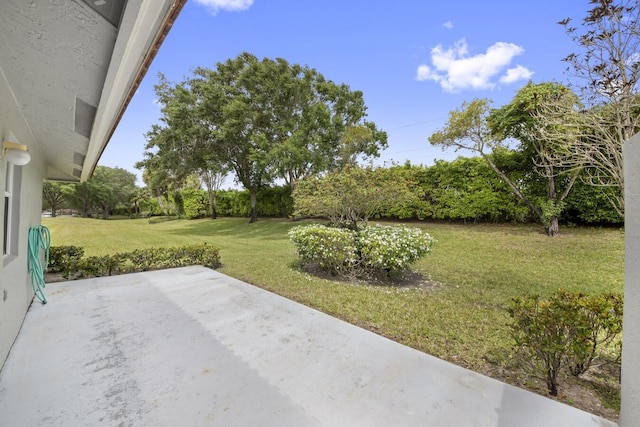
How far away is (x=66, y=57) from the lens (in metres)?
1.76

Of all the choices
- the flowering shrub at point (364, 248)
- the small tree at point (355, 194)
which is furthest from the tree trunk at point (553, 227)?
the flowering shrub at point (364, 248)

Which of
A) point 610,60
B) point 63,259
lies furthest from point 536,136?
point 63,259

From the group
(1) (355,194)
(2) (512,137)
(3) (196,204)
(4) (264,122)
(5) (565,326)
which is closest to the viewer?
(5) (565,326)

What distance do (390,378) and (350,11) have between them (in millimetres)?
9629

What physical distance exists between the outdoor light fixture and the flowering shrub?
190 inches

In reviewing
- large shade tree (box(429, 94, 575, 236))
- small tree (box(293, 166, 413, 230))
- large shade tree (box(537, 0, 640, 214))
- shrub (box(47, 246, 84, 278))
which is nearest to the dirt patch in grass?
small tree (box(293, 166, 413, 230))

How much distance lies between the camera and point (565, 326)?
7.76 feet

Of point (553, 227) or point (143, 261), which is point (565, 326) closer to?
point (143, 261)

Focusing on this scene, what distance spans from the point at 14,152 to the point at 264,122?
14.9 metres

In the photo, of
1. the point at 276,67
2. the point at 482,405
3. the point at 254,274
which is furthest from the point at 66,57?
the point at 276,67

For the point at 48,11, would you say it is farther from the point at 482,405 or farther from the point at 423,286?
the point at 423,286

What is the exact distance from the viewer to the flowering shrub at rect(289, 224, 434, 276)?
5.85 metres

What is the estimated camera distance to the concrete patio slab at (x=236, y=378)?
2.01 meters

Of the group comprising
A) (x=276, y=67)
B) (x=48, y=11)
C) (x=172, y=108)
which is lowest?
(x=48, y=11)
